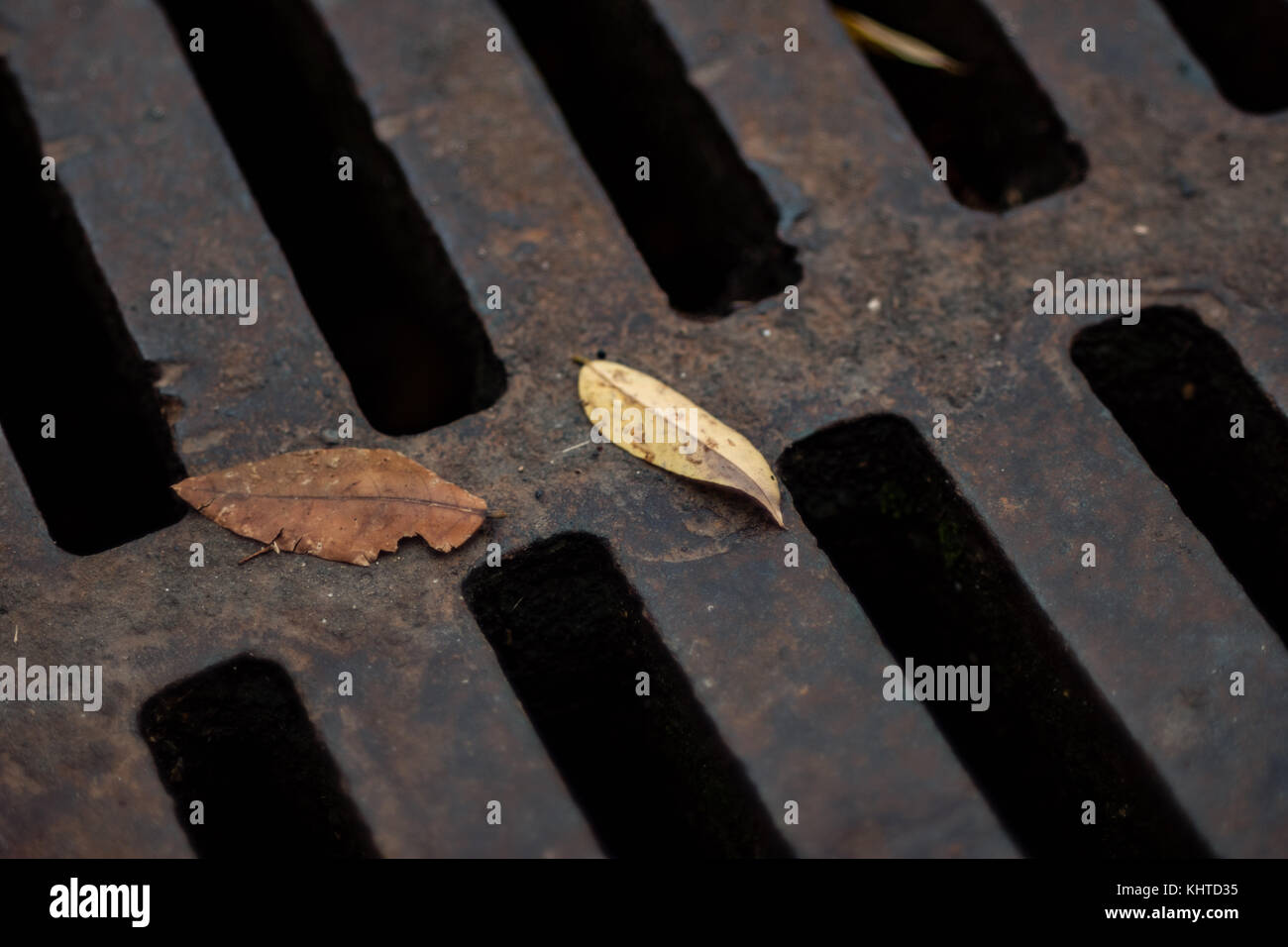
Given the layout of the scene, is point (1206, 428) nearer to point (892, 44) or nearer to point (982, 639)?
point (982, 639)

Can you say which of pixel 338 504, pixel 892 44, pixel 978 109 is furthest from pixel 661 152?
pixel 338 504

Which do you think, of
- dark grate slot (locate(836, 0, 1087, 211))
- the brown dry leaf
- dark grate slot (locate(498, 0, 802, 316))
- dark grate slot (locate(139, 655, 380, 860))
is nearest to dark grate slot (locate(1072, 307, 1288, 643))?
dark grate slot (locate(836, 0, 1087, 211))

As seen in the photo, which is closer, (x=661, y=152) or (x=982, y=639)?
(x=982, y=639)

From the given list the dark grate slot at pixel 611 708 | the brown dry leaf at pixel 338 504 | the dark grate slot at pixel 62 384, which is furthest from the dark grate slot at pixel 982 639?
the dark grate slot at pixel 62 384

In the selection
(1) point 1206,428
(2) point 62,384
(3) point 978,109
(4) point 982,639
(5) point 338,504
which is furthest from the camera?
(3) point 978,109

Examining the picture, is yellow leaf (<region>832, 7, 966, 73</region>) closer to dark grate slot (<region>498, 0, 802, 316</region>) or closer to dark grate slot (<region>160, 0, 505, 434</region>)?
dark grate slot (<region>498, 0, 802, 316</region>)
